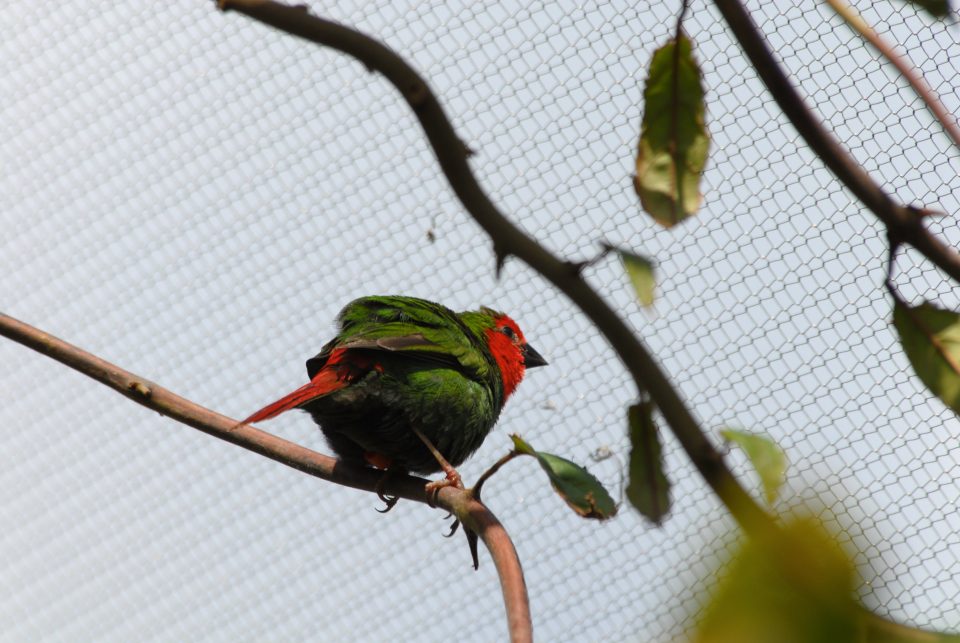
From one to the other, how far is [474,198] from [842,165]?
0.35 metres

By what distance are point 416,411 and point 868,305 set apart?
4.18 ft

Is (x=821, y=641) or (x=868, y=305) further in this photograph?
(x=868, y=305)

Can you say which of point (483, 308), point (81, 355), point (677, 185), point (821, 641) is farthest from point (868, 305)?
point (821, 641)

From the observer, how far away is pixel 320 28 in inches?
40.1

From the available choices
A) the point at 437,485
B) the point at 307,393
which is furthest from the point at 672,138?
the point at 307,393

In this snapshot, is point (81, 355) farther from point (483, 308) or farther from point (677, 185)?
point (483, 308)

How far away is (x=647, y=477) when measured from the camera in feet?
3.94

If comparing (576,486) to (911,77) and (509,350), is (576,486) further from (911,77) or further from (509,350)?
(509,350)

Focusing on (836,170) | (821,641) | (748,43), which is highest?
(748,43)

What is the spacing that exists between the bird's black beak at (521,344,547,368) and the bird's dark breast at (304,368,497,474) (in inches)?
21.7

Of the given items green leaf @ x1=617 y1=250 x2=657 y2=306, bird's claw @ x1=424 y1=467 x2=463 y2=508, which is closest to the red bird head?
bird's claw @ x1=424 y1=467 x2=463 y2=508

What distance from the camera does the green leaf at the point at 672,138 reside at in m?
1.24

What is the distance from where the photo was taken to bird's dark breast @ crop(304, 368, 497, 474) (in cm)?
216

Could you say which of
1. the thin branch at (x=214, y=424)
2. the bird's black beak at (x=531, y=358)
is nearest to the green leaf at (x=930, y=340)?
the thin branch at (x=214, y=424)
